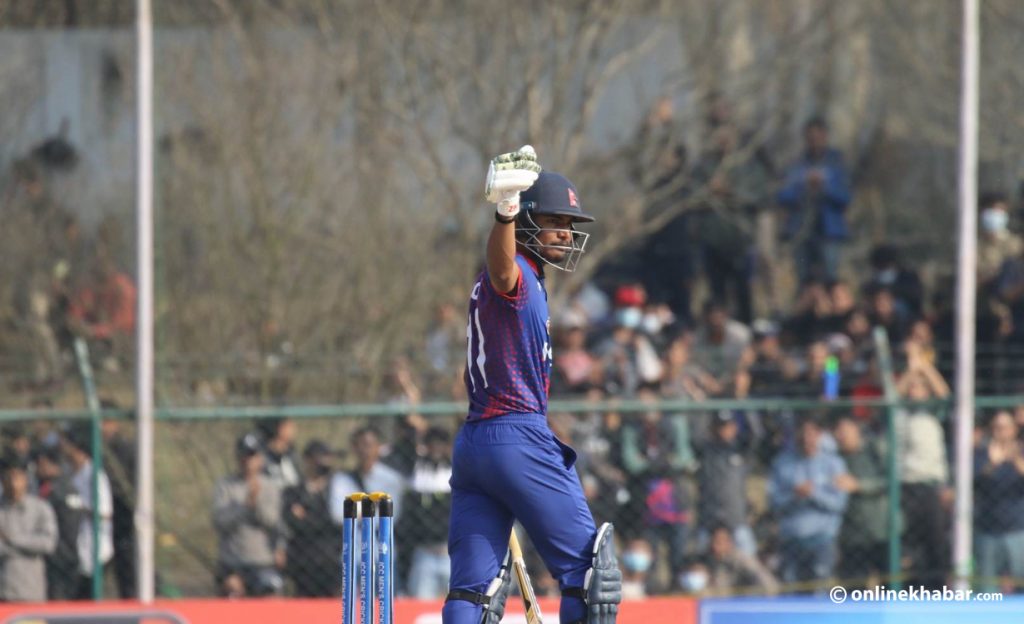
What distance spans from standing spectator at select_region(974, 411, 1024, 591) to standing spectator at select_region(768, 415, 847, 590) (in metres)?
0.81

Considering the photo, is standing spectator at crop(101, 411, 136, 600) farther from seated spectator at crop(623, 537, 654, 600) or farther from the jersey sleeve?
the jersey sleeve

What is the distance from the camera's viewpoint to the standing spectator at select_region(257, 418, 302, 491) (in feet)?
31.8

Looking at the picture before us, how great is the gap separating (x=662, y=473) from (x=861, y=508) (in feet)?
3.94

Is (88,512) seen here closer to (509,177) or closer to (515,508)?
(515,508)

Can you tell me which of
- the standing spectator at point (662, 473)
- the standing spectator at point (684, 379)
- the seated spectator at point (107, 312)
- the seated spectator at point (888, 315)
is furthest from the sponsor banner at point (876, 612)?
the seated spectator at point (107, 312)

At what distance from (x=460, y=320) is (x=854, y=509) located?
3166 mm

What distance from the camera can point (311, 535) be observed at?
964 cm

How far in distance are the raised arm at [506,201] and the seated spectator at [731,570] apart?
4.61 meters

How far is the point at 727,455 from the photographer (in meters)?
9.87

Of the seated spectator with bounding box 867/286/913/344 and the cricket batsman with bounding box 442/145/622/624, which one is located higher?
the seated spectator with bounding box 867/286/913/344

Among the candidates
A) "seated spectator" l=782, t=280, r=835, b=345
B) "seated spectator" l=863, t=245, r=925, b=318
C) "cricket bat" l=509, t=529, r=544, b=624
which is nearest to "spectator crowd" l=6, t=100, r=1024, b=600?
"seated spectator" l=782, t=280, r=835, b=345

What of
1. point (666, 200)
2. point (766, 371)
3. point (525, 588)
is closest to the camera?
point (525, 588)

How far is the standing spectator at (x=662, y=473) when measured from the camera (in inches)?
385

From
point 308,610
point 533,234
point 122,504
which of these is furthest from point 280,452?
point 533,234
